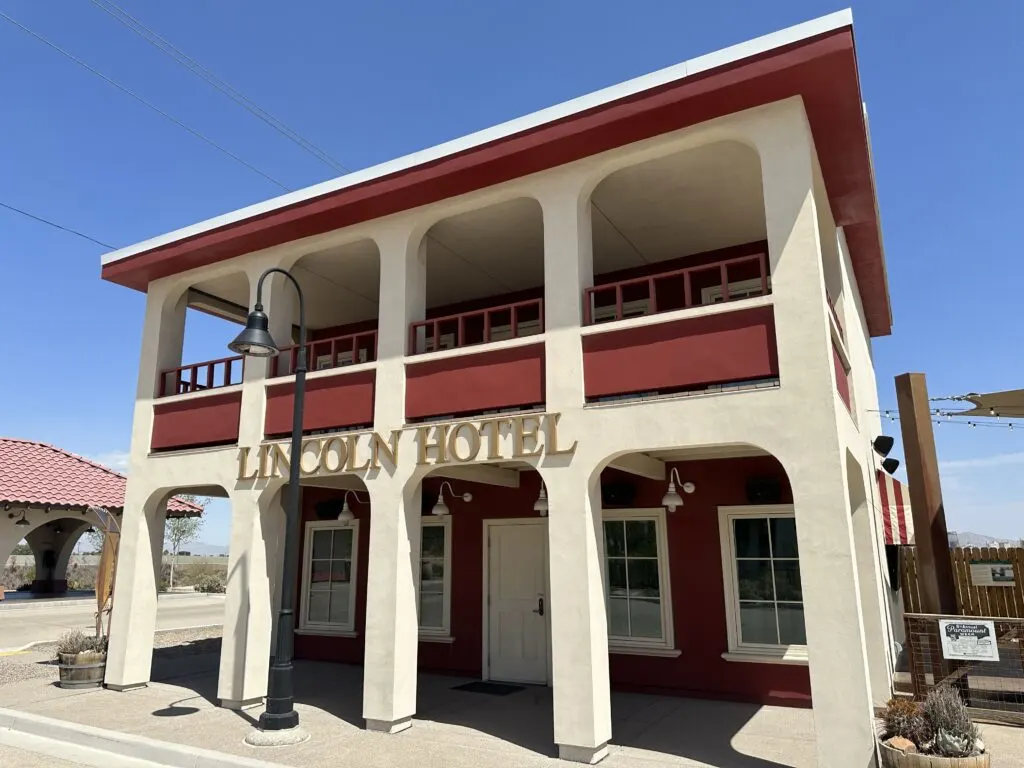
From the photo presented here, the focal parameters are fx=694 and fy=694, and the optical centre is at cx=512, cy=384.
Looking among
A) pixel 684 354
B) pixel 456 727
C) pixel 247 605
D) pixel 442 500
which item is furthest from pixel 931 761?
pixel 247 605

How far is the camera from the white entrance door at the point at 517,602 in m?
11.7

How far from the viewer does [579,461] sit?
815 centimetres

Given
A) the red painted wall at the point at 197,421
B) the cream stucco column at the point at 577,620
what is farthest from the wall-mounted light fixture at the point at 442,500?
the cream stucco column at the point at 577,620

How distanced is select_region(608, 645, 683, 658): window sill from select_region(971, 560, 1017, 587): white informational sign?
16.1 feet

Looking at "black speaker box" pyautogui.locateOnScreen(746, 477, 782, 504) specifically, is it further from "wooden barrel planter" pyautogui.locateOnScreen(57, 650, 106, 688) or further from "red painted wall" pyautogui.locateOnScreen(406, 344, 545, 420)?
"wooden barrel planter" pyautogui.locateOnScreen(57, 650, 106, 688)

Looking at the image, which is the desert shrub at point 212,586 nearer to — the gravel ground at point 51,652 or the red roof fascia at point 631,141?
the gravel ground at point 51,652

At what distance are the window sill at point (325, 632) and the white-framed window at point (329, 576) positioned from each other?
22 mm

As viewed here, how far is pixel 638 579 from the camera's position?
11.1 meters

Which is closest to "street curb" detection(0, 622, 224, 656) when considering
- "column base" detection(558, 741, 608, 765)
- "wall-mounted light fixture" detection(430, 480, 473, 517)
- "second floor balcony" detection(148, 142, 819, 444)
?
"second floor balcony" detection(148, 142, 819, 444)

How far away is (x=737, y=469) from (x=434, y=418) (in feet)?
15.5

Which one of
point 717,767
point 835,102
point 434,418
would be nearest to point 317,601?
point 434,418

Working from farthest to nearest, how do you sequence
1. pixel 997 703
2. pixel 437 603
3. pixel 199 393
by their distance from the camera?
pixel 437 603 → pixel 199 393 → pixel 997 703

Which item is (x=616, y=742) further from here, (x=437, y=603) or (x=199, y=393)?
(x=199, y=393)

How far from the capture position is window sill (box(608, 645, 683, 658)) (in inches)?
414
